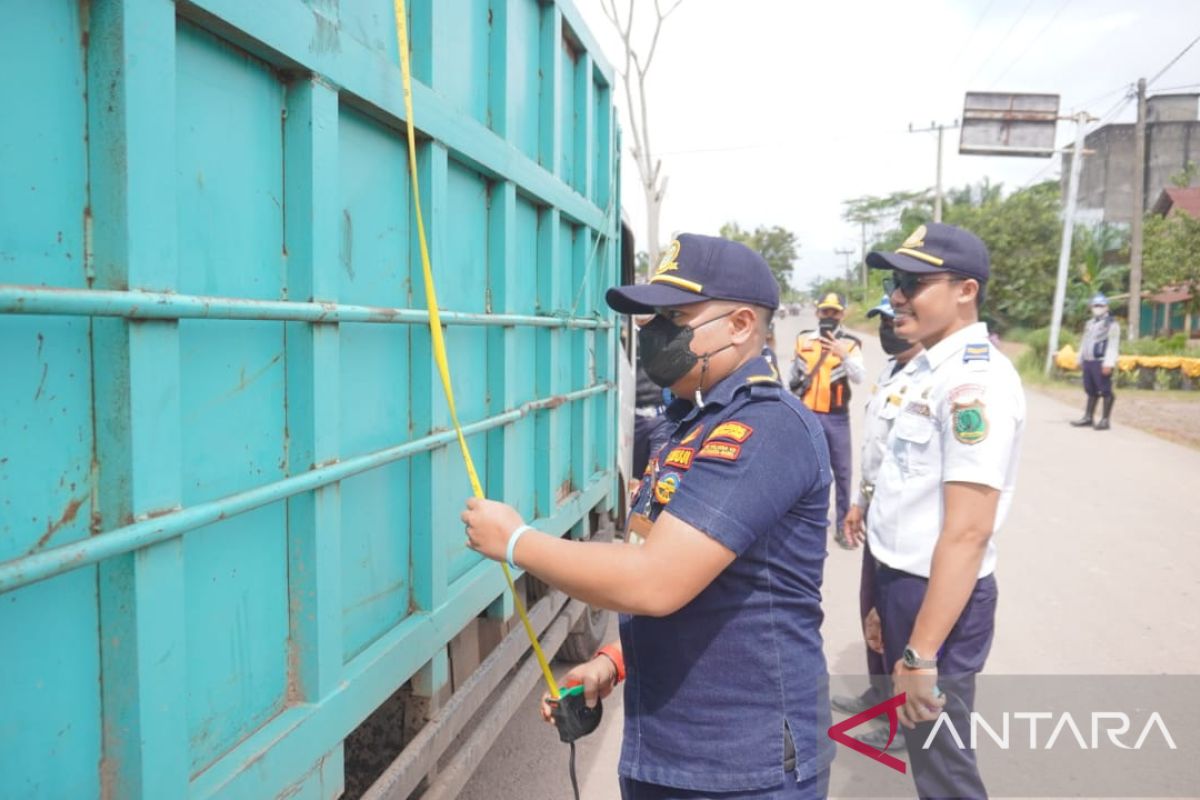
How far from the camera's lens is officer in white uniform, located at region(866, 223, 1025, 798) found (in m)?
2.16

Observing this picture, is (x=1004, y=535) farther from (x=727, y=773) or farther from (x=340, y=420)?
(x=340, y=420)

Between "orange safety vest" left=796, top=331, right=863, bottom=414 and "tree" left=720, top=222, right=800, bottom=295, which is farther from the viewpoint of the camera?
"tree" left=720, top=222, right=800, bottom=295

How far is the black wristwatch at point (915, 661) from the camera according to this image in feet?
7.07

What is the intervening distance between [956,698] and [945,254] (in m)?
1.21

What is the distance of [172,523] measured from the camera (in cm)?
111

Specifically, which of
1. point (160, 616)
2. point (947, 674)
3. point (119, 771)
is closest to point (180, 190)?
point (160, 616)

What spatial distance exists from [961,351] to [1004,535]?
4731mm

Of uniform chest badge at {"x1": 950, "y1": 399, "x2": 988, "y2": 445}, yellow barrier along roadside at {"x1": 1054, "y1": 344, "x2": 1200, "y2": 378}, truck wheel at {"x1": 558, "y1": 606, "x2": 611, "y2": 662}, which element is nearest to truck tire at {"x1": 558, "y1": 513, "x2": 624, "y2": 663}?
Answer: truck wheel at {"x1": 558, "y1": 606, "x2": 611, "y2": 662}

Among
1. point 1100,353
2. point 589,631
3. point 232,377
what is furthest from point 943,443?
point 1100,353

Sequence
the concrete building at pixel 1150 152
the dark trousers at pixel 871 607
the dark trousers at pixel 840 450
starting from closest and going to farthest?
1. the dark trousers at pixel 871 607
2. the dark trousers at pixel 840 450
3. the concrete building at pixel 1150 152

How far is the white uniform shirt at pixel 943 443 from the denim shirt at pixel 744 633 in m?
0.75

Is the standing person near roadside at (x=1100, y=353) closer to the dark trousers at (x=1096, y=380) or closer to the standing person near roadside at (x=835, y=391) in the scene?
the dark trousers at (x=1096, y=380)

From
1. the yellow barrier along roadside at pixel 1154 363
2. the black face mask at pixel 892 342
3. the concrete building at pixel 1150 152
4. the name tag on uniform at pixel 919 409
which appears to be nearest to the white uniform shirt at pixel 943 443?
the name tag on uniform at pixel 919 409

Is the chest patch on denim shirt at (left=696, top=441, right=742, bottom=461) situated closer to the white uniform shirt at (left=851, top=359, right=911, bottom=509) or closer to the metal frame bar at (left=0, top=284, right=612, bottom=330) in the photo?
the metal frame bar at (left=0, top=284, right=612, bottom=330)
